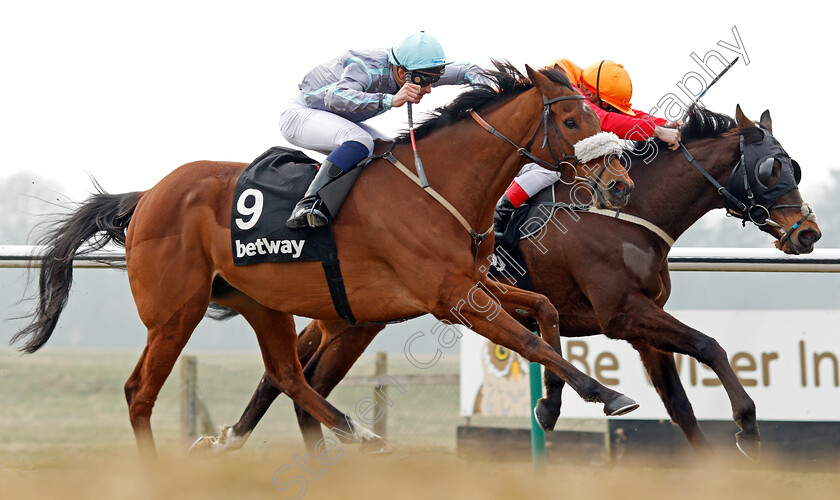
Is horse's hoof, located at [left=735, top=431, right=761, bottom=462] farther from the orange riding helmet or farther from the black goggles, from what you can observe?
the black goggles

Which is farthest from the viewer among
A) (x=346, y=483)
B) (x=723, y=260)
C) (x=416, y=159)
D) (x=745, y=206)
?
(x=723, y=260)

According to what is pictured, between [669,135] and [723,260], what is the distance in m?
1.03

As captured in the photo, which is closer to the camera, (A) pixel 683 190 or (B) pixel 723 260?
(A) pixel 683 190

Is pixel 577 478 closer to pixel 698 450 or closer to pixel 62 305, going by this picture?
pixel 698 450

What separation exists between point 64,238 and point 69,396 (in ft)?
42.5

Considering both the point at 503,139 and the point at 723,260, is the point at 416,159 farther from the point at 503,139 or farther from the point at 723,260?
the point at 723,260

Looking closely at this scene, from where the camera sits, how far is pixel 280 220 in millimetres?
3723

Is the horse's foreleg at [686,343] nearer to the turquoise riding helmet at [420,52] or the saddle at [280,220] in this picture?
the saddle at [280,220]

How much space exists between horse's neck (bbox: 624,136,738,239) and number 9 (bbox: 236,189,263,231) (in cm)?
182

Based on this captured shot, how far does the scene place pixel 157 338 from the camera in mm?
3852

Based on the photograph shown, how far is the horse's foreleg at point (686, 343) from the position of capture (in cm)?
366

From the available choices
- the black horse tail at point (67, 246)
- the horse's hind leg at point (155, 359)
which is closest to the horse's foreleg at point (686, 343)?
the horse's hind leg at point (155, 359)

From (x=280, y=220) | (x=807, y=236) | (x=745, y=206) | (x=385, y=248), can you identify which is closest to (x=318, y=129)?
(x=280, y=220)

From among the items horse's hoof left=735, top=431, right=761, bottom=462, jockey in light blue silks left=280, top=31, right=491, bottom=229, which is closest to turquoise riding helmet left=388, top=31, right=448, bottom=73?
jockey in light blue silks left=280, top=31, right=491, bottom=229
